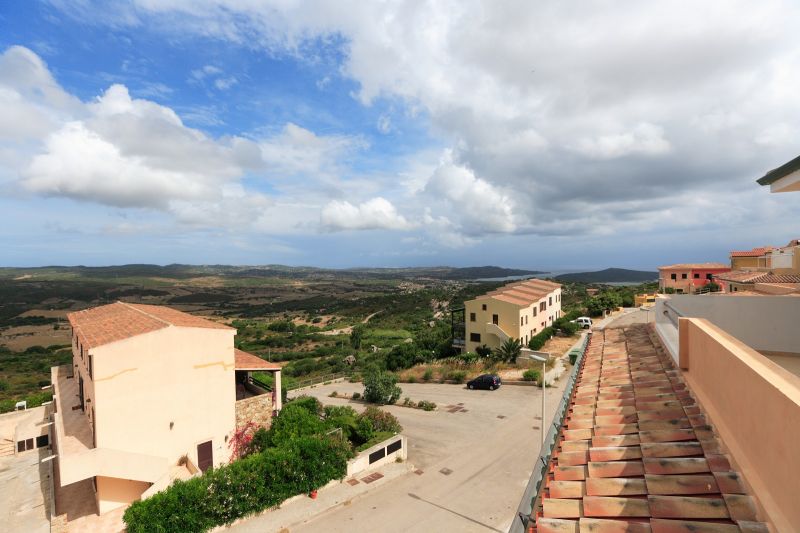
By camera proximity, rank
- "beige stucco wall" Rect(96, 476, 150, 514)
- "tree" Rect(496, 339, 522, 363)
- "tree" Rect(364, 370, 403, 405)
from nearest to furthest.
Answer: "beige stucco wall" Rect(96, 476, 150, 514), "tree" Rect(364, 370, 403, 405), "tree" Rect(496, 339, 522, 363)

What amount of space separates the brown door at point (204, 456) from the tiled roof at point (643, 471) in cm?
1686

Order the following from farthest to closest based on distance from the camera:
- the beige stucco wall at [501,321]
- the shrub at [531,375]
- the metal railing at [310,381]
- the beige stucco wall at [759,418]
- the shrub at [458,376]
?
the beige stucco wall at [501,321] → the metal railing at [310,381] → the shrub at [458,376] → the shrub at [531,375] → the beige stucco wall at [759,418]

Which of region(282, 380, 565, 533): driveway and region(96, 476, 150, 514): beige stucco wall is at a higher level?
region(96, 476, 150, 514): beige stucco wall

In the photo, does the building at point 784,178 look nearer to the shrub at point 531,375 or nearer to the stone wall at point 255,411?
the stone wall at point 255,411

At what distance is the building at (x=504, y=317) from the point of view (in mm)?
39375

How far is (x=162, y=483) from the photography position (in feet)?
48.7

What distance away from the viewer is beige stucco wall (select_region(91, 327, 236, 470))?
14539 mm

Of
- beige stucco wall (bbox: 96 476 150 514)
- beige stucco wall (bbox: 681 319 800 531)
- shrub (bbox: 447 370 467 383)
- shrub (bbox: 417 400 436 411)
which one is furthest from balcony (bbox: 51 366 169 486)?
shrub (bbox: 447 370 467 383)

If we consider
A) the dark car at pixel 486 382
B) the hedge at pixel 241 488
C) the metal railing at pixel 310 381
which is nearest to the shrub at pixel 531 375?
the dark car at pixel 486 382

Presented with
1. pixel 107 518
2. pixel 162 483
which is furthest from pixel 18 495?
pixel 162 483

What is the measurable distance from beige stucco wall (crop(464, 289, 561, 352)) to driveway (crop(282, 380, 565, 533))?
1041 cm

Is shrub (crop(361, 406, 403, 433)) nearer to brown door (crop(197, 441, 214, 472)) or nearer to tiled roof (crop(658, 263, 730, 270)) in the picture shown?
brown door (crop(197, 441, 214, 472))

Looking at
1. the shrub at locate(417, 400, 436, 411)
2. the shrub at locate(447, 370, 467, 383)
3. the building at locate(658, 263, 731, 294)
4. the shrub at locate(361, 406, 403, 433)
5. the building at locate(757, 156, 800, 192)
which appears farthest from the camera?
the building at locate(658, 263, 731, 294)

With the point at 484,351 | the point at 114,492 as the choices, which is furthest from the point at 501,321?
the point at 114,492
